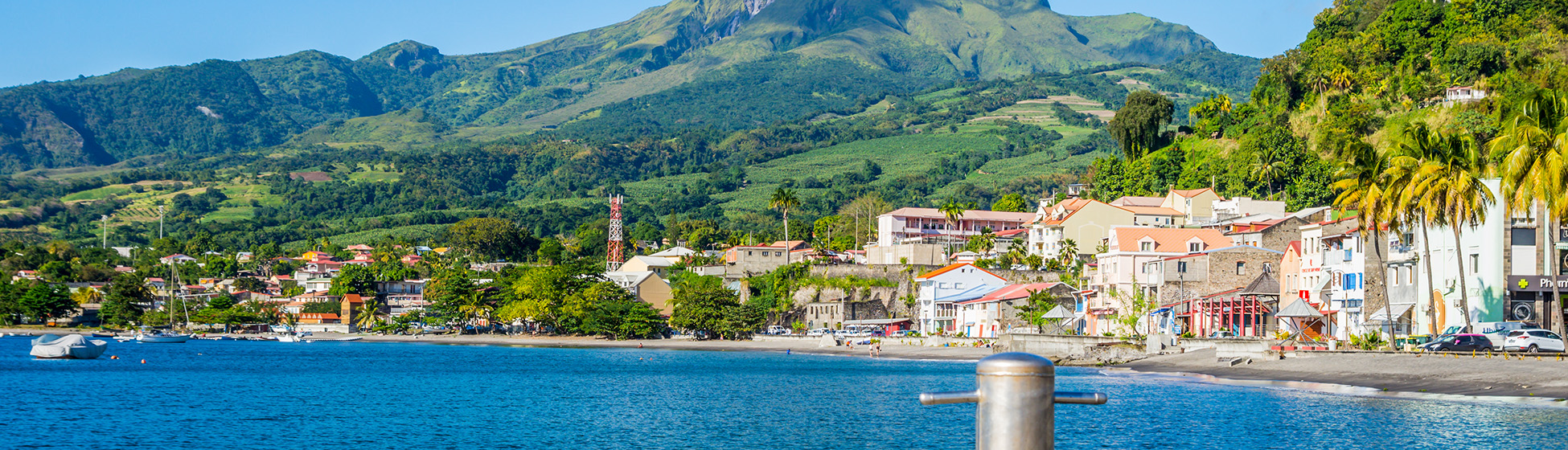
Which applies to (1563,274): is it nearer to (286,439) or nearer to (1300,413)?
(1300,413)

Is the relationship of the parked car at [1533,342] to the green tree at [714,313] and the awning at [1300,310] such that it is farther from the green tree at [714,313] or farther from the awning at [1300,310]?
the green tree at [714,313]

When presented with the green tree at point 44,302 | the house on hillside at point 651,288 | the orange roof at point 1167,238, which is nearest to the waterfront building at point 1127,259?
the orange roof at point 1167,238

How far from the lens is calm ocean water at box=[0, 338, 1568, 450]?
1563 inches

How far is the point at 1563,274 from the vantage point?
2270 inches

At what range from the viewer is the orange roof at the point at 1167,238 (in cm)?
9312

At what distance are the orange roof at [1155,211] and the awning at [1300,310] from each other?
4277cm

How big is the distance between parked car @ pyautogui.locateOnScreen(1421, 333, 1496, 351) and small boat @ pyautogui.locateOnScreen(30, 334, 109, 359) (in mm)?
92480

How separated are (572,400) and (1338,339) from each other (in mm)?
39468

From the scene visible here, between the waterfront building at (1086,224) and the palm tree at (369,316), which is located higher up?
the waterfront building at (1086,224)

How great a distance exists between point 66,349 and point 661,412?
224 feet

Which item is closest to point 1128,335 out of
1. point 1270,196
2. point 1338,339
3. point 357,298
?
point 1338,339

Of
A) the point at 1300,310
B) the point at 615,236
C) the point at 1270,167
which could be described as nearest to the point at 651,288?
the point at 615,236

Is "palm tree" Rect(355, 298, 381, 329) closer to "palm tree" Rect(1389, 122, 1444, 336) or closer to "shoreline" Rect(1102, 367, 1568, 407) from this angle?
"shoreline" Rect(1102, 367, 1568, 407)

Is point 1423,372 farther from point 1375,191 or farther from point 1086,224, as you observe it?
point 1086,224
